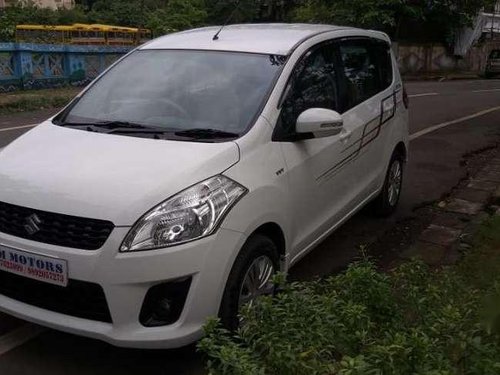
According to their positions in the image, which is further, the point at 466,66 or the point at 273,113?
the point at 466,66

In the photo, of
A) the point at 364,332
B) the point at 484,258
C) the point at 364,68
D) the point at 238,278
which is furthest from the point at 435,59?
the point at 364,332

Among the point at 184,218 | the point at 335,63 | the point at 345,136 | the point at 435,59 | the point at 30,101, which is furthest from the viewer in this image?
the point at 435,59

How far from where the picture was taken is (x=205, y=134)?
3.64m

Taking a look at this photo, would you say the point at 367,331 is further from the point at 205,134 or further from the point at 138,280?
the point at 205,134

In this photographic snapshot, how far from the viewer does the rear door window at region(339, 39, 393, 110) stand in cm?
484

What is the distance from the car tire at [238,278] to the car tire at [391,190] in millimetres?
2609

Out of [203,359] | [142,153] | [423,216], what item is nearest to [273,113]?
[142,153]

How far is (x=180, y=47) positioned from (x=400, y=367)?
9.68ft

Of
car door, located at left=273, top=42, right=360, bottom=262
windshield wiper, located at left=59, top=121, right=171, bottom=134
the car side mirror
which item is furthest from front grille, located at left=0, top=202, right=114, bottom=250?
the car side mirror

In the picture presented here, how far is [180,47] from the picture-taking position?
4.41 m

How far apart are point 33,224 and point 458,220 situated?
4.14 metres

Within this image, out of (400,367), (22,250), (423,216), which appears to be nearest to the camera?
(400,367)

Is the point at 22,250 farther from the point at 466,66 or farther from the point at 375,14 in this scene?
the point at 466,66

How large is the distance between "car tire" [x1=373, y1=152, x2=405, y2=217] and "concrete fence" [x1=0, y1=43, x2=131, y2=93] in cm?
1319
